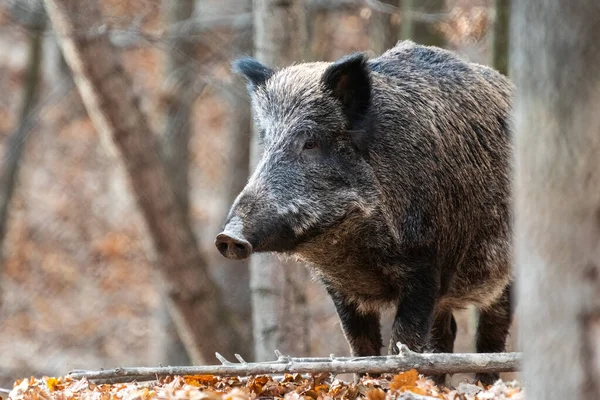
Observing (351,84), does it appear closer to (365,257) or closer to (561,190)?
(365,257)

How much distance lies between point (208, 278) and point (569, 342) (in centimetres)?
768

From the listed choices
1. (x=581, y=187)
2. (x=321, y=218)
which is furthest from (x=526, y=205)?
(x=321, y=218)

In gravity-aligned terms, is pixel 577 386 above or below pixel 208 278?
below

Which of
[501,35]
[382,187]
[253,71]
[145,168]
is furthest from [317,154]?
[145,168]

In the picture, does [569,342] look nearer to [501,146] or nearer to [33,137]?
[501,146]

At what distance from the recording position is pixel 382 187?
5867 millimetres

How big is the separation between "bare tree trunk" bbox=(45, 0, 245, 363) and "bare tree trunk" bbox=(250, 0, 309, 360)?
1.68 m

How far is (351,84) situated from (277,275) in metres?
2.73

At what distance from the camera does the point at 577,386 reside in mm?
2869

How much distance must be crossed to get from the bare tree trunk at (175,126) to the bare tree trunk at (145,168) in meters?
3.06

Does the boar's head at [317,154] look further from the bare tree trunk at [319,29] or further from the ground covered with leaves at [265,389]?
the bare tree trunk at [319,29]

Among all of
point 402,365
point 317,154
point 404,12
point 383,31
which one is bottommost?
point 402,365

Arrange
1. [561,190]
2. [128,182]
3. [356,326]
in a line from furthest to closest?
[128,182], [356,326], [561,190]

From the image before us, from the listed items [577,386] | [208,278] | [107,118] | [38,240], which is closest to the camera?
[577,386]
